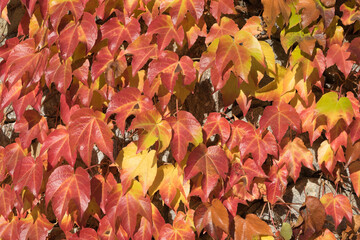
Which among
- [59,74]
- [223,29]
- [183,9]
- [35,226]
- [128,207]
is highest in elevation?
[183,9]

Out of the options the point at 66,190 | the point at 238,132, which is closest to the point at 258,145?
the point at 238,132

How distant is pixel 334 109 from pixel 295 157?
0.25 m

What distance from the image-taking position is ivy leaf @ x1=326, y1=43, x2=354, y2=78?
1.52 meters

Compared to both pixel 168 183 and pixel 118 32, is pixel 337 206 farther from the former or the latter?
pixel 118 32

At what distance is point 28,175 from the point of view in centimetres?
156

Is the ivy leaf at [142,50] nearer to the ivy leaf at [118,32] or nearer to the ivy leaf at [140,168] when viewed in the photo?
the ivy leaf at [118,32]

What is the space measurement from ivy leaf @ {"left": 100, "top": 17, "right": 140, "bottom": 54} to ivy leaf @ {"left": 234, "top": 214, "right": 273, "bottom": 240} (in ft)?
2.80

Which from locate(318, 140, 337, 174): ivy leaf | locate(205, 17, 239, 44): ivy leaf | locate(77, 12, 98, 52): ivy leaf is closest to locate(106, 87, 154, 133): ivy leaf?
locate(77, 12, 98, 52): ivy leaf

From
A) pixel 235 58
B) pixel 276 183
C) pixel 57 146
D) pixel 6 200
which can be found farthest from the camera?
pixel 6 200

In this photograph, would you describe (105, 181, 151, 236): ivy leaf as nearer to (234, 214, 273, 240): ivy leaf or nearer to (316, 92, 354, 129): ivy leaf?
(234, 214, 273, 240): ivy leaf

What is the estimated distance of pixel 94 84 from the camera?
1.60 m

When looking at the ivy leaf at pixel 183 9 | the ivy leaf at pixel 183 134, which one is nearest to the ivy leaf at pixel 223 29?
the ivy leaf at pixel 183 9

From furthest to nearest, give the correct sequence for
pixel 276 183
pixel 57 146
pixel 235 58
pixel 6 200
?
1. pixel 6 200
2. pixel 276 183
3. pixel 57 146
4. pixel 235 58

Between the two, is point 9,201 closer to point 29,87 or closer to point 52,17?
point 29,87
